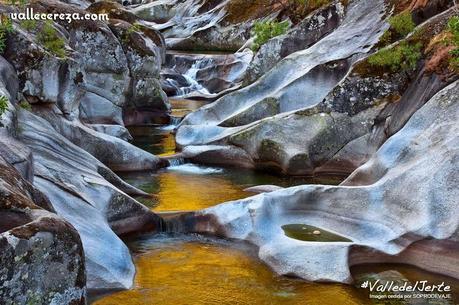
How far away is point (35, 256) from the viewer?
6.20 metres

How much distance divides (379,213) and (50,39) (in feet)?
34.2

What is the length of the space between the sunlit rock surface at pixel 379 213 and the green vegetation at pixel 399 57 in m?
3.62

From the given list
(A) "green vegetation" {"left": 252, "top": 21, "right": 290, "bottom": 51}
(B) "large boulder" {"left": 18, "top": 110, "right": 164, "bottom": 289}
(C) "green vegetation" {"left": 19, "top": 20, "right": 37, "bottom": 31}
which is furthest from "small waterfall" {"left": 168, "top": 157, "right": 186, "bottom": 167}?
(A) "green vegetation" {"left": 252, "top": 21, "right": 290, "bottom": 51}

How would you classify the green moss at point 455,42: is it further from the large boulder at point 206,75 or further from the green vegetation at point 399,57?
the large boulder at point 206,75

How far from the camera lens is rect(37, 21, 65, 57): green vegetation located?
54.0 feet

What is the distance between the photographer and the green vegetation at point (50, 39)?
16.5 metres

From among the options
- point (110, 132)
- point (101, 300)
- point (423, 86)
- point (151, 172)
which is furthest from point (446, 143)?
point (110, 132)

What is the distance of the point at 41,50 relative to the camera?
15.2 m

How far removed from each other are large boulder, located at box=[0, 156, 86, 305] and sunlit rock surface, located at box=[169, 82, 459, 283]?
15.3 feet

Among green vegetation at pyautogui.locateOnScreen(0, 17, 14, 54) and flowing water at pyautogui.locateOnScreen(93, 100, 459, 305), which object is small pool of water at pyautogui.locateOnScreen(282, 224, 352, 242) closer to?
flowing water at pyautogui.locateOnScreen(93, 100, 459, 305)

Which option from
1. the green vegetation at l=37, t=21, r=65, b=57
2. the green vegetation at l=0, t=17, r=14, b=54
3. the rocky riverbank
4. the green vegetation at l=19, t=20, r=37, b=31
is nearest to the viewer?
the rocky riverbank

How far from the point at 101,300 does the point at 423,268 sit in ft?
17.9

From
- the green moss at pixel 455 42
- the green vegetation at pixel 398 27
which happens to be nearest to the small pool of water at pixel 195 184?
the green moss at pixel 455 42

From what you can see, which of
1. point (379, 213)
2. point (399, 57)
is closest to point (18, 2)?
point (399, 57)
